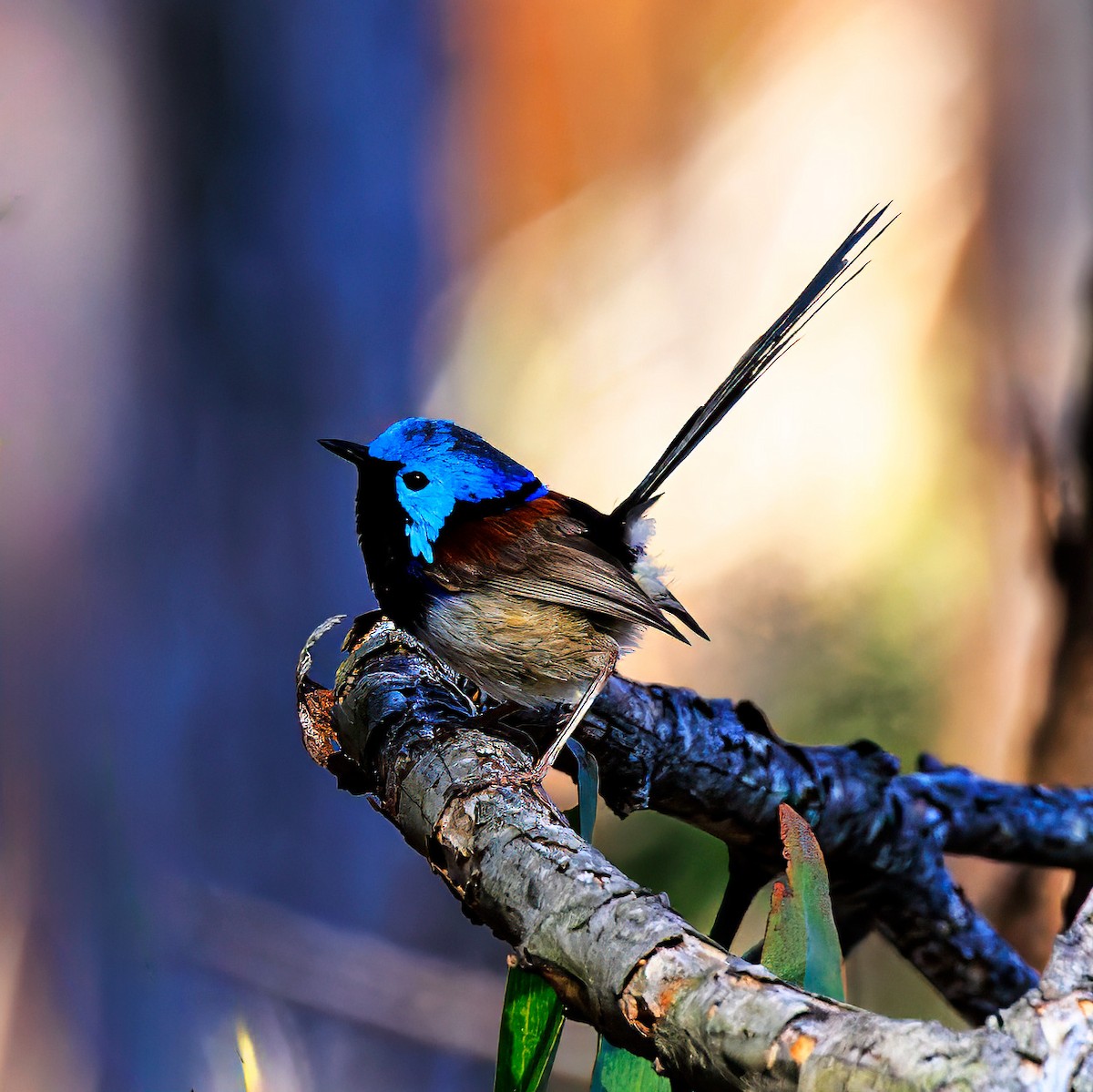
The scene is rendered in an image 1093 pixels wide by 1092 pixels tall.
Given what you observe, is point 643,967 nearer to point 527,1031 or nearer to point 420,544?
point 527,1031

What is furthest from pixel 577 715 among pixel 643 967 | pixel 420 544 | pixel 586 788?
pixel 643 967

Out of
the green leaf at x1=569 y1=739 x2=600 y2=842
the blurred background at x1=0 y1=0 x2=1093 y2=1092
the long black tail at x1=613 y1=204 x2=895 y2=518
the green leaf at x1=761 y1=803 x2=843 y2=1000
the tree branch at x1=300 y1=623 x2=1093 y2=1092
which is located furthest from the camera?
the blurred background at x1=0 y1=0 x2=1093 y2=1092

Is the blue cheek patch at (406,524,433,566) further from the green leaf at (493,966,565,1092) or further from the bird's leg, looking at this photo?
the green leaf at (493,966,565,1092)

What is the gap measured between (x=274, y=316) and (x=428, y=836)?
110 centimetres

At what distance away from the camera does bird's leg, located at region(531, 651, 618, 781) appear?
3.03 ft

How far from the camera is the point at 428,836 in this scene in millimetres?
727

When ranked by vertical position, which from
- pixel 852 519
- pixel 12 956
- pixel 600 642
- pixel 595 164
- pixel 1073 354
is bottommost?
pixel 12 956

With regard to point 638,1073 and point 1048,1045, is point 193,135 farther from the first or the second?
point 1048,1045

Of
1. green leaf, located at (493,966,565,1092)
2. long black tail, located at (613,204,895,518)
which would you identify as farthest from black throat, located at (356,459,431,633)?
green leaf, located at (493,966,565,1092)

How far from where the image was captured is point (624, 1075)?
2.29ft

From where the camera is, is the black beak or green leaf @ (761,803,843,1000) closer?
green leaf @ (761,803,843,1000)

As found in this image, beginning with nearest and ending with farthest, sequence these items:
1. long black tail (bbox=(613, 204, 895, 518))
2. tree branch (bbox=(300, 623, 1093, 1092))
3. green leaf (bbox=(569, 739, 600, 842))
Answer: tree branch (bbox=(300, 623, 1093, 1092)), green leaf (bbox=(569, 739, 600, 842)), long black tail (bbox=(613, 204, 895, 518))

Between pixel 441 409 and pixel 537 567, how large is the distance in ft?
2.66

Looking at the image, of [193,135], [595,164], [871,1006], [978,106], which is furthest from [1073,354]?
[193,135]
